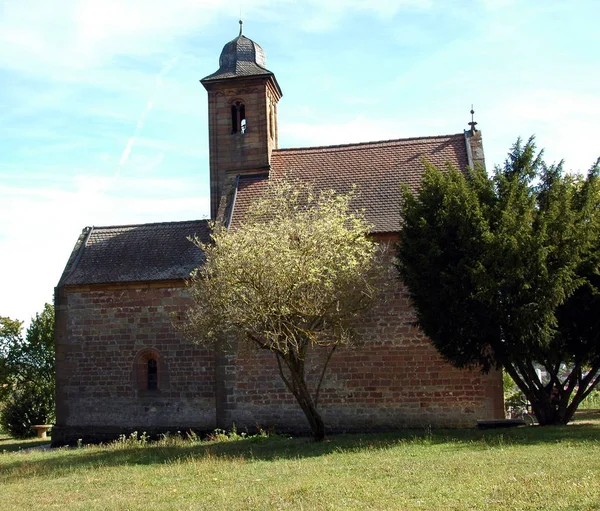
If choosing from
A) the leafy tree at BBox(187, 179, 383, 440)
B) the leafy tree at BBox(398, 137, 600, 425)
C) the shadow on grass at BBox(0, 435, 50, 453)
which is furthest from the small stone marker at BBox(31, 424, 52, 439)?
the leafy tree at BBox(398, 137, 600, 425)

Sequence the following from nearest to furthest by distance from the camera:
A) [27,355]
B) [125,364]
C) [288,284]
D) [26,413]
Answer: [288,284], [125,364], [26,413], [27,355]

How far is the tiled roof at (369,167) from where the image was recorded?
21.1 m

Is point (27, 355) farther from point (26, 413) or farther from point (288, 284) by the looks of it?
point (288, 284)

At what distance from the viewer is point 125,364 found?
21.1 m

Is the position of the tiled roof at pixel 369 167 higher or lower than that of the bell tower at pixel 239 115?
lower

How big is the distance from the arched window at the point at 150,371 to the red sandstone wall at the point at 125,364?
1.6 inches

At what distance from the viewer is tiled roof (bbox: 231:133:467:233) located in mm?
21078

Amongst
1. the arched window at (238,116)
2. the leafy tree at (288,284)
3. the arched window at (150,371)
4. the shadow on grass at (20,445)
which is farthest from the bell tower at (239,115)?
the shadow on grass at (20,445)

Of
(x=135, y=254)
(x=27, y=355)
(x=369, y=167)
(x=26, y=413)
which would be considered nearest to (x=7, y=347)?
(x=27, y=355)

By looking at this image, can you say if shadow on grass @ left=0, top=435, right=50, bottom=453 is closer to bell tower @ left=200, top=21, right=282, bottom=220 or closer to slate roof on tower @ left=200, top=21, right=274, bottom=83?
bell tower @ left=200, top=21, right=282, bottom=220

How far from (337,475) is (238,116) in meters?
16.8

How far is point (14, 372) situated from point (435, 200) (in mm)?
23810

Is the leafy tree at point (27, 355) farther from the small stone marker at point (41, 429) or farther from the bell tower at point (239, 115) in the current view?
the bell tower at point (239, 115)

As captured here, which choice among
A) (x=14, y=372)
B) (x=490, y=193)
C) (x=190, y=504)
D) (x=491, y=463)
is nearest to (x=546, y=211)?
(x=490, y=193)
